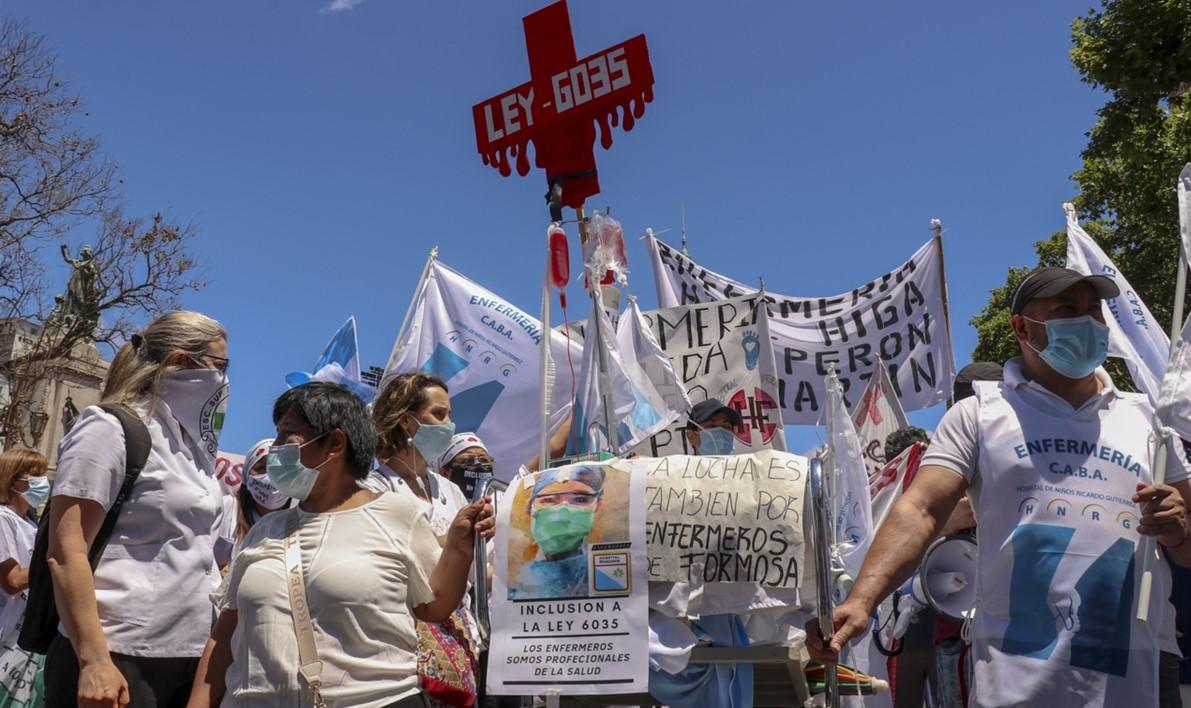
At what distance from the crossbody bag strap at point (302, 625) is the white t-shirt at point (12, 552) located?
366cm

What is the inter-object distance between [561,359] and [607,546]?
4.70 meters

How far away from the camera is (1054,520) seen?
3.31m

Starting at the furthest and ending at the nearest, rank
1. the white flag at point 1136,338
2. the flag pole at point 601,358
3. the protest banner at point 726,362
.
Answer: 1. the protest banner at point 726,362
2. the white flag at point 1136,338
3. the flag pole at point 601,358

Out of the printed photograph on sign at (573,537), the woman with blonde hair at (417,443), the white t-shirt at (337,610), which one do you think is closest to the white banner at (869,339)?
the woman with blonde hair at (417,443)

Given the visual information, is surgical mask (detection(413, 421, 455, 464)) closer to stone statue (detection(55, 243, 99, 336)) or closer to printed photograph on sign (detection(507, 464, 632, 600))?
printed photograph on sign (detection(507, 464, 632, 600))

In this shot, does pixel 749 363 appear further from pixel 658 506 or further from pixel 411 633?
pixel 411 633

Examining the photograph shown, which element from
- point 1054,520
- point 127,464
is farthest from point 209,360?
point 1054,520

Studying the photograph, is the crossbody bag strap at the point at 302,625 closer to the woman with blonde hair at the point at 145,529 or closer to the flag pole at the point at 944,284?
the woman with blonde hair at the point at 145,529

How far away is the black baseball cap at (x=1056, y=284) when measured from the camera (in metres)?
3.50

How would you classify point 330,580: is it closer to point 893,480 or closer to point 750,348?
point 750,348

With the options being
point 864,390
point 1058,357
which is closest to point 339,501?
point 1058,357

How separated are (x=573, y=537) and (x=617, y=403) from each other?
2.12 meters

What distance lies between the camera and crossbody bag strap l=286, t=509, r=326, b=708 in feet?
10.3

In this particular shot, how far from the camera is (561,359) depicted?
827 centimetres
